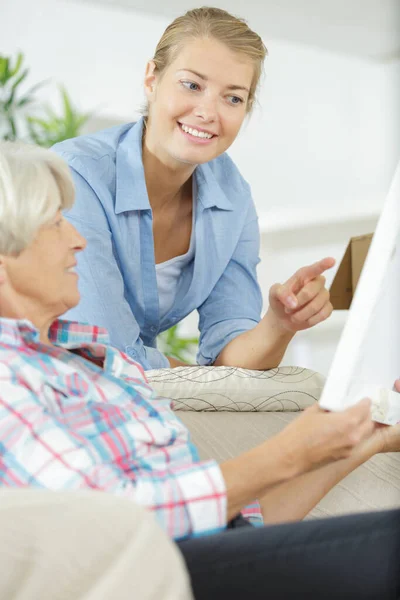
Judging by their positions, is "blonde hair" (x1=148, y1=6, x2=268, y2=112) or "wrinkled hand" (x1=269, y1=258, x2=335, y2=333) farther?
"blonde hair" (x1=148, y1=6, x2=268, y2=112)

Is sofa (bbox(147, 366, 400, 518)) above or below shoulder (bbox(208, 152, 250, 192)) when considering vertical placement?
below

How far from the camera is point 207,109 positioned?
1.87m

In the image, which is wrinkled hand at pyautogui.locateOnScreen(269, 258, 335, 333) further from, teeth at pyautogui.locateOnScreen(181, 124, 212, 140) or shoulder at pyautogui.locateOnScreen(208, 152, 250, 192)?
shoulder at pyautogui.locateOnScreen(208, 152, 250, 192)

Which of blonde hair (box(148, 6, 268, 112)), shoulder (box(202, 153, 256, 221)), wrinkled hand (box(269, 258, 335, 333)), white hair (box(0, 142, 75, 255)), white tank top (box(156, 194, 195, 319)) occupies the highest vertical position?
blonde hair (box(148, 6, 268, 112))

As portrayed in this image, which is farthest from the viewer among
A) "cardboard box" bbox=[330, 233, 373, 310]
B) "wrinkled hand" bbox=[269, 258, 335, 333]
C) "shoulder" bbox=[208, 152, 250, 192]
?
"cardboard box" bbox=[330, 233, 373, 310]

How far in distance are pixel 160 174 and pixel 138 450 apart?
3.67ft

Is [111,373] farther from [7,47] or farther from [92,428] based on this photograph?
[7,47]

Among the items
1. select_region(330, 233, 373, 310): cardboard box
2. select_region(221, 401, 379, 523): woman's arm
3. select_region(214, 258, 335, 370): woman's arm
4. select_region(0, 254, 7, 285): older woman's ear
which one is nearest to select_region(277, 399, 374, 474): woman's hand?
select_region(221, 401, 379, 523): woman's arm

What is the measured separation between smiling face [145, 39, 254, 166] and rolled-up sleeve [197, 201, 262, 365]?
33 centimetres

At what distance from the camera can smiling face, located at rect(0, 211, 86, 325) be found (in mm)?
1034

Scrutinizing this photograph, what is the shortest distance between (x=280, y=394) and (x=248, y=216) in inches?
22.9

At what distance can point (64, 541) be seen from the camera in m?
0.73

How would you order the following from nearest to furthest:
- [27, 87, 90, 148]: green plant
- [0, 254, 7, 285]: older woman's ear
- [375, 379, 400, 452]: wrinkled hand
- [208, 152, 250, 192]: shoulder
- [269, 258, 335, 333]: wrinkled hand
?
[0, 254, 7, 285]: older woman's ear
[375, 379, 400, 452]: wrinkled hand
[269, 258, 335, 333]: wrinkled hand
[208, 152, 250, 192]: shoulder
[27, 87, 90, 148]: green plant

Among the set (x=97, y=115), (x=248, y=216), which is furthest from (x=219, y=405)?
(x=97, y=115)
